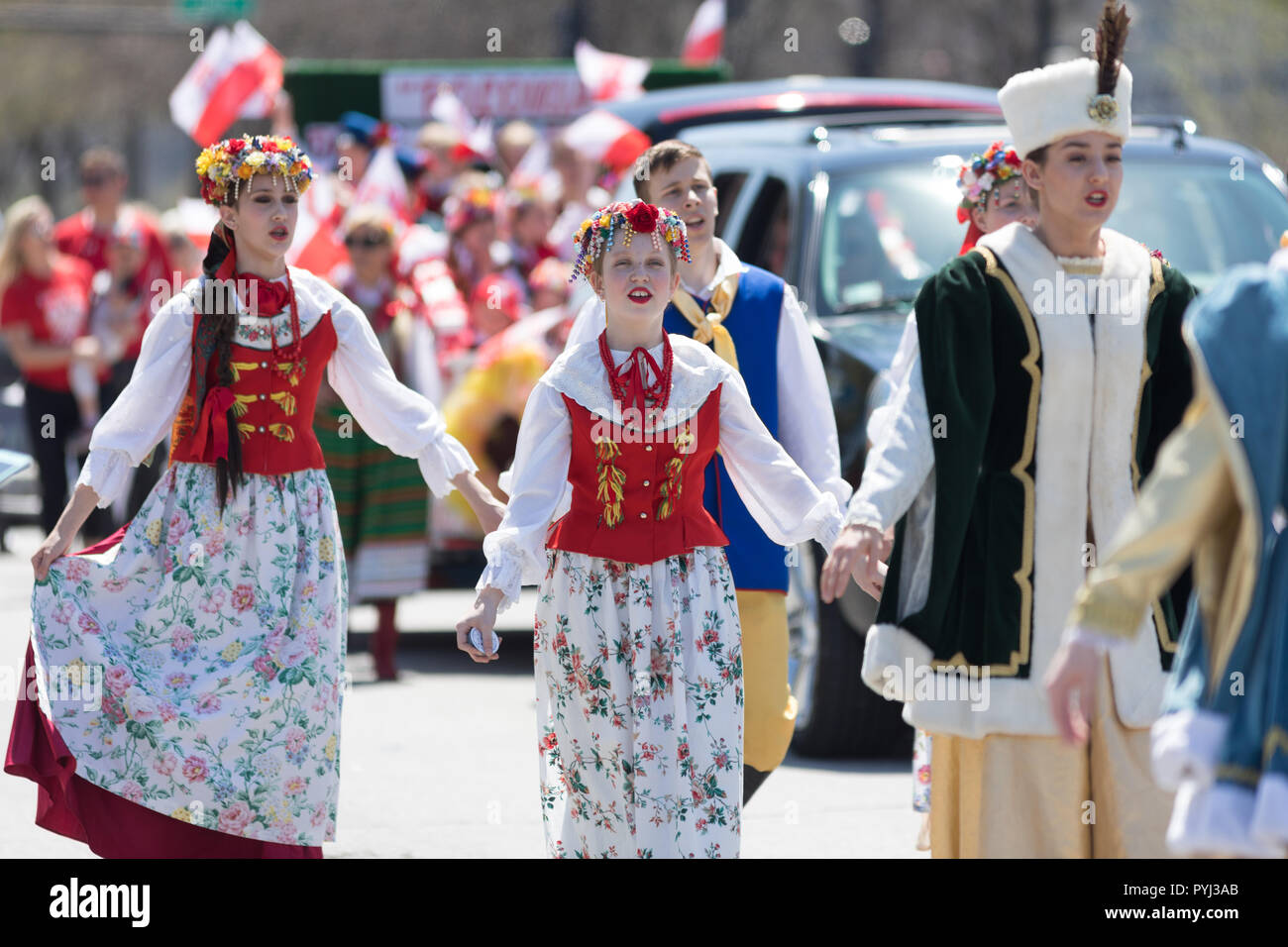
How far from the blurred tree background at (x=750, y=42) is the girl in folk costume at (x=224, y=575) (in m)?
19.2

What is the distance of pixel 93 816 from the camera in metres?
5.70

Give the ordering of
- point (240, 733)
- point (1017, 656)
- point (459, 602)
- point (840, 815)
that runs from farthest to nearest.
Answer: point (459, 602) < point (840, 815) < point (240, 733) < point (1017, 656)

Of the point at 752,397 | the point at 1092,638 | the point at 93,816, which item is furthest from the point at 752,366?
the point at 1092,638

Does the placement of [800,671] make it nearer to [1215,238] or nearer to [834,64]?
[1215,238]

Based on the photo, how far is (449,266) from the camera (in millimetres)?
12023

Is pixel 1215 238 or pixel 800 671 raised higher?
pixel 1215 238

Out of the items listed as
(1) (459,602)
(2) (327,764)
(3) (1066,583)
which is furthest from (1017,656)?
(1) (459,602)

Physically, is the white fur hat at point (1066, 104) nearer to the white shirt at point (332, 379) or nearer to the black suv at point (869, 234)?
the white shirt at point (332, 379)

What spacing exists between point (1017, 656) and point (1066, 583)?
7.1 inches

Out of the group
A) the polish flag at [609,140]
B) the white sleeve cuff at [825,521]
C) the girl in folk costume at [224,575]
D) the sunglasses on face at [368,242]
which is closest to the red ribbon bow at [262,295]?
the girl in folk costume at [224,575]

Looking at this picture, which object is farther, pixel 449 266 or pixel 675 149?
pixel 449 266

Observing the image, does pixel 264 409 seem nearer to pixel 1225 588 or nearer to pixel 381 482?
pixel 1225 588

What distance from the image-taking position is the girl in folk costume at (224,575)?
5.72m

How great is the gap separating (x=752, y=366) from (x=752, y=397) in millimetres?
82
